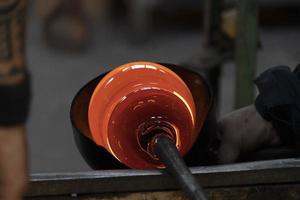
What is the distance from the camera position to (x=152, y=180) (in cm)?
236

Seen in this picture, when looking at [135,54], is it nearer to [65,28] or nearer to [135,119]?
[65,28]

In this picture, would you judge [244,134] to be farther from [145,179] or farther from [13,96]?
[13,96]

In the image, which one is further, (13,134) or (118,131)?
(118,131)

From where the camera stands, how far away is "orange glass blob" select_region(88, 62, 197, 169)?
249 cm

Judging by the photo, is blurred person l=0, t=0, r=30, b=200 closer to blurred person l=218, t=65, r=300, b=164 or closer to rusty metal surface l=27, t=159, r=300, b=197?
rusty metal surface l=27, t=159, r=300, b=197

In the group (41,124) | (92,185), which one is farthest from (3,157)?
(41,124)

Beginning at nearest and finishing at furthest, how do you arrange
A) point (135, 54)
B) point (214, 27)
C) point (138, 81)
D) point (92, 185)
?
point (92, 185) < point (138, 81) < point (214, 27) < point (135, 54)

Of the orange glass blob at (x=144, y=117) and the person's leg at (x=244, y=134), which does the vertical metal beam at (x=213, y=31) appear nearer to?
the person's leg at (x=244, y=134)

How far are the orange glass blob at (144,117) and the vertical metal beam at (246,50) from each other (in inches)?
41.3

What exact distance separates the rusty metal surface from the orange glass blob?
12 cm

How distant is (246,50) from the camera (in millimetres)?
3562

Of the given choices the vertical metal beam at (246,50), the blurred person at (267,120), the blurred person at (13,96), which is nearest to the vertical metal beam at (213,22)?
the vertical metal beam at (246,50)

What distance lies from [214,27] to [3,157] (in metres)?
2.55

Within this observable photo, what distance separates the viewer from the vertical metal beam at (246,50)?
3.47m
